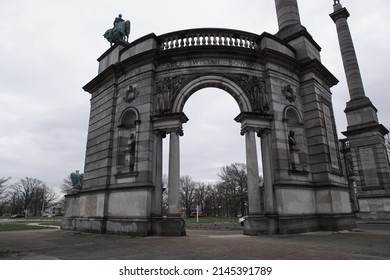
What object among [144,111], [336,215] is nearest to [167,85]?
[144,111]

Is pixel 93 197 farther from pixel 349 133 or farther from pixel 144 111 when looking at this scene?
pixel 349 133

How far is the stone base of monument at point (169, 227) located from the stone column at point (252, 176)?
139 inches

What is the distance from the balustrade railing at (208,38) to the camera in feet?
48.1

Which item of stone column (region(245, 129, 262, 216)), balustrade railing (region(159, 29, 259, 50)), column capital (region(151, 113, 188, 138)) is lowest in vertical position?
stone column (region(245, 129, 262, 216))

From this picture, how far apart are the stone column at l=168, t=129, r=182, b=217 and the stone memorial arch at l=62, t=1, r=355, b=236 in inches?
2.0

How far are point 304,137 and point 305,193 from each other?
3432 mm

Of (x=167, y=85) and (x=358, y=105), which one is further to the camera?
(x=358, y=105)

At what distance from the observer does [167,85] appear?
46.3 ft

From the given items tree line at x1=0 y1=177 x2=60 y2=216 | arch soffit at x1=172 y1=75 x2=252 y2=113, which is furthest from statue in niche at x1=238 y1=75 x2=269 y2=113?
tree line at x1=0 y1=177 x2=60 y2=216

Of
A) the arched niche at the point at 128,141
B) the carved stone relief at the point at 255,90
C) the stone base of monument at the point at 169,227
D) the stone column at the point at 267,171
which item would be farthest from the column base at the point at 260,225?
the arched niche at the point at 128,141

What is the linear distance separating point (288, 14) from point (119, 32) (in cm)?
1284

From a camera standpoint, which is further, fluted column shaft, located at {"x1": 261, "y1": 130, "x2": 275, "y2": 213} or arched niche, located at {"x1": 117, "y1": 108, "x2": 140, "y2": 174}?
arched niche, located at {"x1": 117, "y1": 108, "x2": 140, "y2": 174}

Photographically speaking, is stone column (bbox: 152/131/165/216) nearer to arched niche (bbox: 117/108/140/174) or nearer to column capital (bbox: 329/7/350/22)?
arched niche (bbox: 117/108/140/174)

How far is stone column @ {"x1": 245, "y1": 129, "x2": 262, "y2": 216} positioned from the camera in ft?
40.5
